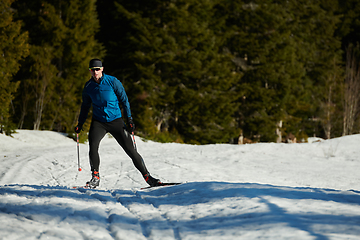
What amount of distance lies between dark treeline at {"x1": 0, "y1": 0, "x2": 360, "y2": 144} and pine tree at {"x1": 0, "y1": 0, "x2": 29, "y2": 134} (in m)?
0.03

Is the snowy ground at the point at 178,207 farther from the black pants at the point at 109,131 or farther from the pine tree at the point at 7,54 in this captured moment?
the pine tree at the point at 7,54

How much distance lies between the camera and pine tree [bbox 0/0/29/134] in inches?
420

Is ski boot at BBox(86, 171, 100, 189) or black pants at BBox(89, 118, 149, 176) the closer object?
black pants at BBox(89, 118, 149, 176)

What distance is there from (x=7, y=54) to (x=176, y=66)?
27.3 feet

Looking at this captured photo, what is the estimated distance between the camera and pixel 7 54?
11.1 meters

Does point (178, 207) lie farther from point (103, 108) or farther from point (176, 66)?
point (176, 66)

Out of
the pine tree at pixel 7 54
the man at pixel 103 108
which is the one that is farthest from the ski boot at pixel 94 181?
the pine tree at pixel 7 54

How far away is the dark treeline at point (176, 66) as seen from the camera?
13.0 m

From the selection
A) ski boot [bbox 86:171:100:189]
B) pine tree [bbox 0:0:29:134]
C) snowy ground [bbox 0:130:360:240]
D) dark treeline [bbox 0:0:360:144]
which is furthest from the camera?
dark treeline [bbox 0:0:360:144]

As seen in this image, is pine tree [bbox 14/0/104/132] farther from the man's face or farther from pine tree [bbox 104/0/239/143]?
the man's face

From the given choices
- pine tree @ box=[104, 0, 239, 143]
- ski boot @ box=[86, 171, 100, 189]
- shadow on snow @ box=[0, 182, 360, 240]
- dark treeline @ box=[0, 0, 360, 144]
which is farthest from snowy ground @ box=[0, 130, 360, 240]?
pine tree @ box=[104, 0, 239, 143]

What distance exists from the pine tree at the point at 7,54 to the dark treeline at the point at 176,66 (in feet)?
0.11

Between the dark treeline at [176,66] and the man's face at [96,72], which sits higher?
the dark treeline at [176,66]

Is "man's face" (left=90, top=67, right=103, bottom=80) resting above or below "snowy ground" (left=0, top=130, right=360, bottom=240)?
above
